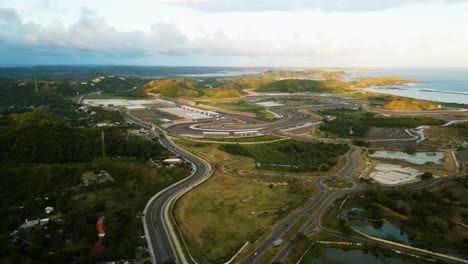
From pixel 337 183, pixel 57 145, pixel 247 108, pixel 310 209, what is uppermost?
pixel 247 108

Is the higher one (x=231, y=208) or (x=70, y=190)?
(x=70, y=190)

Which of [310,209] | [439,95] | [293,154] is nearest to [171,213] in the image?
[310,209]

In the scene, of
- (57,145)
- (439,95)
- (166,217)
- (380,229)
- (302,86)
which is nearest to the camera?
(380,229)

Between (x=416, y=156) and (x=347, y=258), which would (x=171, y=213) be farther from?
(x=416, y=156)

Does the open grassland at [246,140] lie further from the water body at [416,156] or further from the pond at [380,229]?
the pond at [380,229]

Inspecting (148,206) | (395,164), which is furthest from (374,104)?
(148,206)

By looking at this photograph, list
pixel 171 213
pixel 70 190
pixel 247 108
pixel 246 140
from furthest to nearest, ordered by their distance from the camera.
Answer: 1. pixel 247 108
2. pixel 246 140
3. pixel 70 190
4. pixel 171 213

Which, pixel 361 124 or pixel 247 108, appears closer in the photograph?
pixel 361 124
